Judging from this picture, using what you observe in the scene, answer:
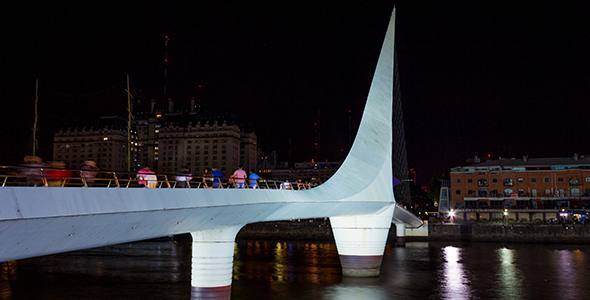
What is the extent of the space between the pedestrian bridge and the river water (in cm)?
360

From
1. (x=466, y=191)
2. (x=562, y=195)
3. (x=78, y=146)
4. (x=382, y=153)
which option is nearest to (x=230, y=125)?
(x=78, y=146)

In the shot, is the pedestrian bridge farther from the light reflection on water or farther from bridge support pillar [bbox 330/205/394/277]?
the light reflection on water

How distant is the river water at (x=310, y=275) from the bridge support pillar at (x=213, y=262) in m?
5.80

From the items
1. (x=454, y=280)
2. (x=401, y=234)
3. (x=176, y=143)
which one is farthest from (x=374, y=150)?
(x=176, y=143)

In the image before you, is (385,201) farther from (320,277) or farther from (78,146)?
(78,146)

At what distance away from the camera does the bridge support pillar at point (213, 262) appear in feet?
56.7

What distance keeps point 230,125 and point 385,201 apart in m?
101

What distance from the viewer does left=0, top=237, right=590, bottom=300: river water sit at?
24.4 m

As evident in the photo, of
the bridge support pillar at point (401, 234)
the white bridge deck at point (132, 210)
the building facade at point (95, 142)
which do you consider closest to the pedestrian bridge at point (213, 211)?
the white bridge deck at point (132, 210)

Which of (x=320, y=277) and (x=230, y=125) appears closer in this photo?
(x=320, y=277)

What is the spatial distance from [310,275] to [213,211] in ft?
55.0

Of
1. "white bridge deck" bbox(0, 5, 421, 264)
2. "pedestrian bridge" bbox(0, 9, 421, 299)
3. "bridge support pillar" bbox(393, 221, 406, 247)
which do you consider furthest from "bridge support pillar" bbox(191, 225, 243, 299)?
"bridge support pillar" bbox(393, 221, 406, 247)

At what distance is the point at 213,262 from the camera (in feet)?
57.8

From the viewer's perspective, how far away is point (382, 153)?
31156 millimetres
